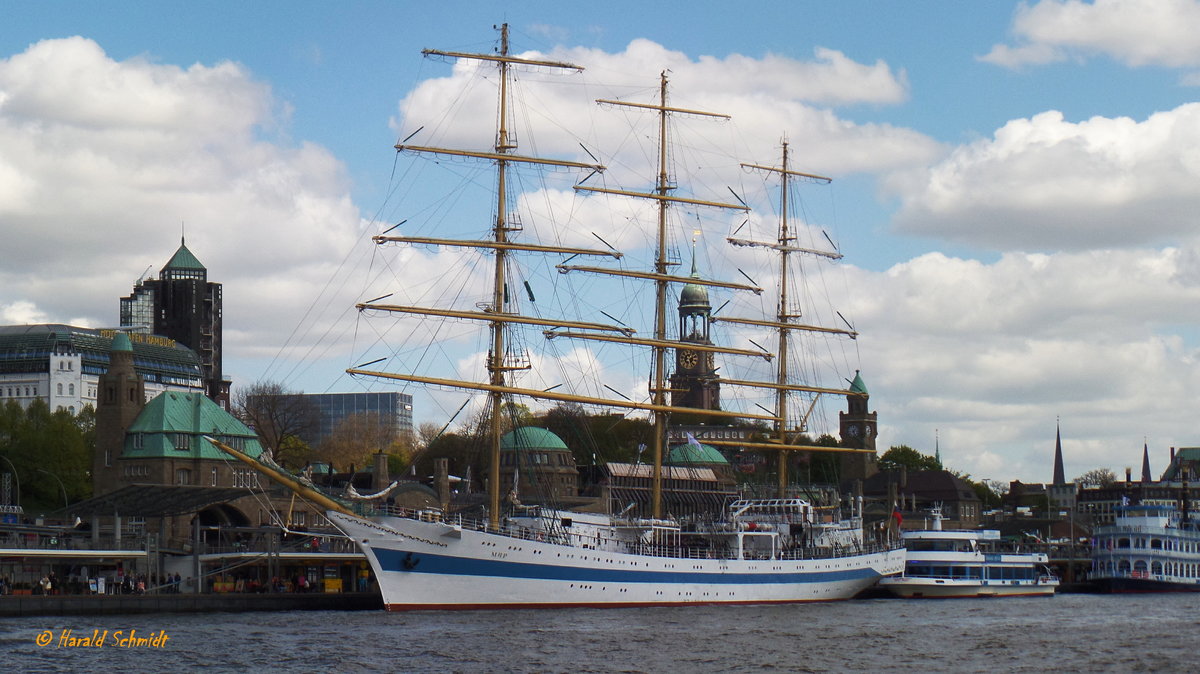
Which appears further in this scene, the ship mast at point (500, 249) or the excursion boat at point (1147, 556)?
the excursion boat at point (1147, 556)

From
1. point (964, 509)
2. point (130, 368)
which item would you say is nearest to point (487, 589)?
point (130, 368)

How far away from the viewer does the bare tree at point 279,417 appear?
15262 cm

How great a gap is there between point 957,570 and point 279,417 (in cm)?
8606

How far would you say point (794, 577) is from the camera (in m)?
90.0

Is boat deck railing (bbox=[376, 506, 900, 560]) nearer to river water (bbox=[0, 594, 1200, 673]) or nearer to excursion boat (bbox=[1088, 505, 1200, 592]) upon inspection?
river water (bbox=[0, 594, 1200, 673])

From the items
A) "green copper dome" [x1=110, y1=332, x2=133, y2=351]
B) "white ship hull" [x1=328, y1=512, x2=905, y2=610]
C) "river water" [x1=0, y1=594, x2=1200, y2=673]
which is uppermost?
"green copper dome" [x1=110, y1=332, x2=133, y2=351]

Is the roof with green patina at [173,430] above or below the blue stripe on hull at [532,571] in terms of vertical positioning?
above

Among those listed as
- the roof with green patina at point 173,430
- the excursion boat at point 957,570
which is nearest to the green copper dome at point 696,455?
the excursion boat at point 957,570

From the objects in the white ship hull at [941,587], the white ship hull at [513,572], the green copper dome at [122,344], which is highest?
the green copper dome at [122,344]

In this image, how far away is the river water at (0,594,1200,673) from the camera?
169 feet

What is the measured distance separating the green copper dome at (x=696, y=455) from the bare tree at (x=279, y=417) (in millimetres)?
36148

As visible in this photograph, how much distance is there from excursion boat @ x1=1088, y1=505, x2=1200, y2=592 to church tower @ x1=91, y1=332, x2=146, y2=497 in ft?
230

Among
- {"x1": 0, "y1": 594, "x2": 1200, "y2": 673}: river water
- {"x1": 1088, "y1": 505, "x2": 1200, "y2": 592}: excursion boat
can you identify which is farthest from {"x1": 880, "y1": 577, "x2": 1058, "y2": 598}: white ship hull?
{"x1": 0, "y1": 594, "x2": 1200, "y2": 673}: river water
